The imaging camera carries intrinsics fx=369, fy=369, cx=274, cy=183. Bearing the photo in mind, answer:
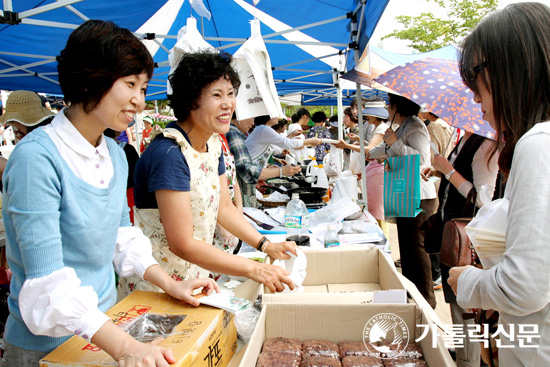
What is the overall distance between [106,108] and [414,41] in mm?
19745

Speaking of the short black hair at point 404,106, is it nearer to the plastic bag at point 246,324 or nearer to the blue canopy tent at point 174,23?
the blue canopy tent at point 174,23

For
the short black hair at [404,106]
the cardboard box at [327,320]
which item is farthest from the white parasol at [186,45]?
the short black hair at [404,106]

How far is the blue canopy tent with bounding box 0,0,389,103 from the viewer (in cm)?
350

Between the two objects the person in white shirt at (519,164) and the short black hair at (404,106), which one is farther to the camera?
the short black hair at (404,106)

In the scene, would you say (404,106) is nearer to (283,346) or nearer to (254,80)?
(254,80)

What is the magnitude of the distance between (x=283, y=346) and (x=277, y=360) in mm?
88

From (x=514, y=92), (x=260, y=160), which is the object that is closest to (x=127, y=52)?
(x=514, y=92)

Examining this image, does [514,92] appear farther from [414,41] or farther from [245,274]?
[414,41]

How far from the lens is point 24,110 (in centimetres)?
296

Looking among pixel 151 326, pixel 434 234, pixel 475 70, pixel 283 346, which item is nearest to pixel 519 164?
pixel 475 70

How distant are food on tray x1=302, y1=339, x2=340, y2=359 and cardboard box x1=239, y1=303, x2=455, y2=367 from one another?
4 cm

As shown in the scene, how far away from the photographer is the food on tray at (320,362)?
1.28 metres

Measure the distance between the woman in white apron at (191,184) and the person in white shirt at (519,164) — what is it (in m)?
0.73

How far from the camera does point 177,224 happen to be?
1459 millimetres
